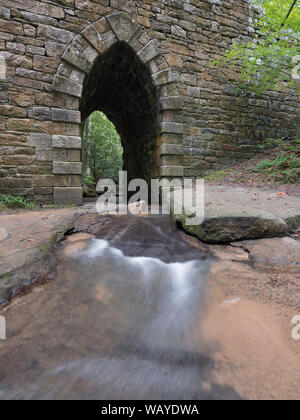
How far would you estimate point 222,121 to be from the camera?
20.5 feet

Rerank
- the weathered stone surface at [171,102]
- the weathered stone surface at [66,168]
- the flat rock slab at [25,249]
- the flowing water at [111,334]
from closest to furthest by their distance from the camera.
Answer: the flowing water at [111,334], the flat rock slab at [25,249], the weathered stone surface at [66,168], the weathered stone surface at [171,102]

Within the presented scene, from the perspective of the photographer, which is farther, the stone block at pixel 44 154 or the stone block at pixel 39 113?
the stone block at pixel 44 154

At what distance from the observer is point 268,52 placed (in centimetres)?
518

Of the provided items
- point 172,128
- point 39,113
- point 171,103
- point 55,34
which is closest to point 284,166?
point 172,128

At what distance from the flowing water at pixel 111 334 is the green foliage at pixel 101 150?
45.6 ft

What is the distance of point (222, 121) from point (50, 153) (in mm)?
4701

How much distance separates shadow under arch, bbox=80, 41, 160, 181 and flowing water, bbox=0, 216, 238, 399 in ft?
14.6

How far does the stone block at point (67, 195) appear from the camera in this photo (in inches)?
181

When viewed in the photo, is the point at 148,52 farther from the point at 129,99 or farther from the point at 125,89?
the point at 129,99

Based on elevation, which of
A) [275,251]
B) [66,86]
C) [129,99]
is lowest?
[275,251]

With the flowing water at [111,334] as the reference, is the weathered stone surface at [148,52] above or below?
above

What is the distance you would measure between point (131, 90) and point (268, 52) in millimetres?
3551

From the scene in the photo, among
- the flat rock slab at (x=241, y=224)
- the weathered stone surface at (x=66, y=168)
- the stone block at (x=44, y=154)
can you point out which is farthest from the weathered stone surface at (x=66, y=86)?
the flat rock slab at (x=241, y=224)

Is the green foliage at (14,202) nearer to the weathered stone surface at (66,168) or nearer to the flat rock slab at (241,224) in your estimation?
the weathered stone surface at (66,168)
